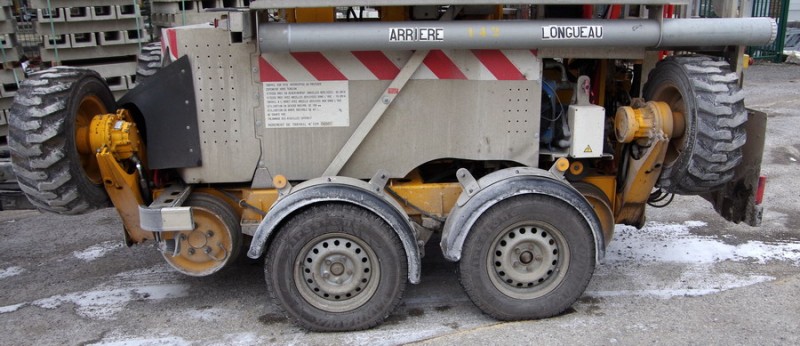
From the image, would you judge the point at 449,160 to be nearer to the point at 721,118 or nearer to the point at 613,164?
the point at 613,164

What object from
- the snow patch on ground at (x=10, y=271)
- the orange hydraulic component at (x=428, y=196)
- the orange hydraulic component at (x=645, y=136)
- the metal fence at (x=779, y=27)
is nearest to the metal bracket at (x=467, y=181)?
the orange hydraulic component at (x=428, y=196)

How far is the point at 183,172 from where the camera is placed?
4.61 meters

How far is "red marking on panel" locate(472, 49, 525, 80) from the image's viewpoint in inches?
174

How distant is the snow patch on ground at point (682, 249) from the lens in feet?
18.5

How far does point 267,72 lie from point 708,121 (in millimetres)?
2671

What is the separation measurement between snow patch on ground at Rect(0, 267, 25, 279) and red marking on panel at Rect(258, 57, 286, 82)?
277cm

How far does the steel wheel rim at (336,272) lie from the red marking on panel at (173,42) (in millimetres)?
1423

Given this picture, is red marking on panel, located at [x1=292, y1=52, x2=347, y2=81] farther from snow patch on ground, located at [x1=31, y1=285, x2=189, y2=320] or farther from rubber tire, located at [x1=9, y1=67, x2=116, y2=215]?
snow patch on ground, located at [x1=31, y1=285, x2=189, y2=320]

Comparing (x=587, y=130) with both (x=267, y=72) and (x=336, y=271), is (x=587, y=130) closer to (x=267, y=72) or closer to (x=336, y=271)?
(x=336, y=271)

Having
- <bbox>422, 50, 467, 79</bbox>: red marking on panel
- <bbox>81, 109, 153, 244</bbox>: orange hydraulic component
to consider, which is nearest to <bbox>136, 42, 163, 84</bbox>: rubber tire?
<bbox>81, 109, 153, 244</bbox>: orange hydraulic component

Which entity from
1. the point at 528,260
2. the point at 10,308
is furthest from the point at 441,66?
the point at 10,308

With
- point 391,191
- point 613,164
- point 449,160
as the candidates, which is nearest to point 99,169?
point 391,191

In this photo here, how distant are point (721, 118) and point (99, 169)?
3892 millimetres

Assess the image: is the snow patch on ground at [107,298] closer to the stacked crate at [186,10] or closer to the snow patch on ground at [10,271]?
the snow patch on ground at [10,271]
